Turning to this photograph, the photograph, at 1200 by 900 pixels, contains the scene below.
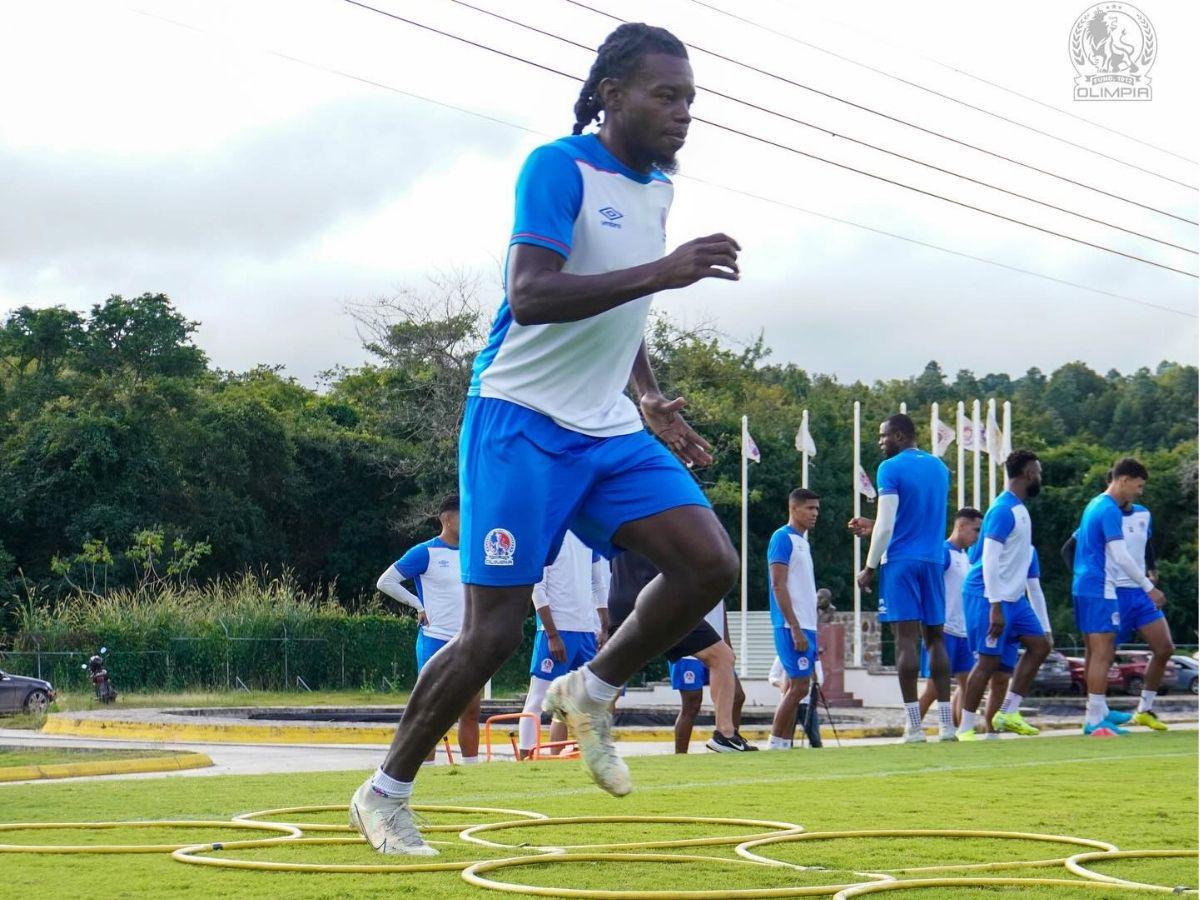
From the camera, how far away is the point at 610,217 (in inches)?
180

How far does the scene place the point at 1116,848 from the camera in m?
4.88

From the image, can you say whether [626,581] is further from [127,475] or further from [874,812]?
[127,475]

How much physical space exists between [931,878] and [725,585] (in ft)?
3.25

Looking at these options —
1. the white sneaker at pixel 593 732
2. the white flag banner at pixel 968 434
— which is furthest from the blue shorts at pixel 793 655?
Result: the white flag banner at pixel 968 434

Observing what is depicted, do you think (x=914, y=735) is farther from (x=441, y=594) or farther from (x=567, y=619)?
(x=441, y=594)

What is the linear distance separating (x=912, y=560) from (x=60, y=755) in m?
7.58

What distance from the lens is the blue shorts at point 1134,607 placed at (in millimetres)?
13094

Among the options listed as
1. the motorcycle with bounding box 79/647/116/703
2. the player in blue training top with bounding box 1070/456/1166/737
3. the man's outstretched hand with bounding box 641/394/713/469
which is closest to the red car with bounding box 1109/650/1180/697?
the motorcycle with bounding box 79/647/116/703

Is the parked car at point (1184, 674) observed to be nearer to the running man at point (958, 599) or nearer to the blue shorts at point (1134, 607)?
the running man at point (958, 599)

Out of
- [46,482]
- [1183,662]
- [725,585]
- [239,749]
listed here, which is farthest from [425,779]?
[1183,662]

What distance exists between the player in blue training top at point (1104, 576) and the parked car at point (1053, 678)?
25.1 meters

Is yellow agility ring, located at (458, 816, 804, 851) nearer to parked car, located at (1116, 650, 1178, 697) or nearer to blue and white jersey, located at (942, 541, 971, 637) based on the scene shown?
blue and white jersey, located at (942, 541, 971, 637)

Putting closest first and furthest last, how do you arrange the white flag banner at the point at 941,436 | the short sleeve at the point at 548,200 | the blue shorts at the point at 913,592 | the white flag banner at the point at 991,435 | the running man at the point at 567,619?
the short sleeve at the point at 548,200
the blue shorts at the point at 913,592
the running man at the point at 567,619
the white flag banner at the point at 941,436
the white flag banner at the point at 991,435

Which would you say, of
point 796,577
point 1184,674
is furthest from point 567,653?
point 1184,674
